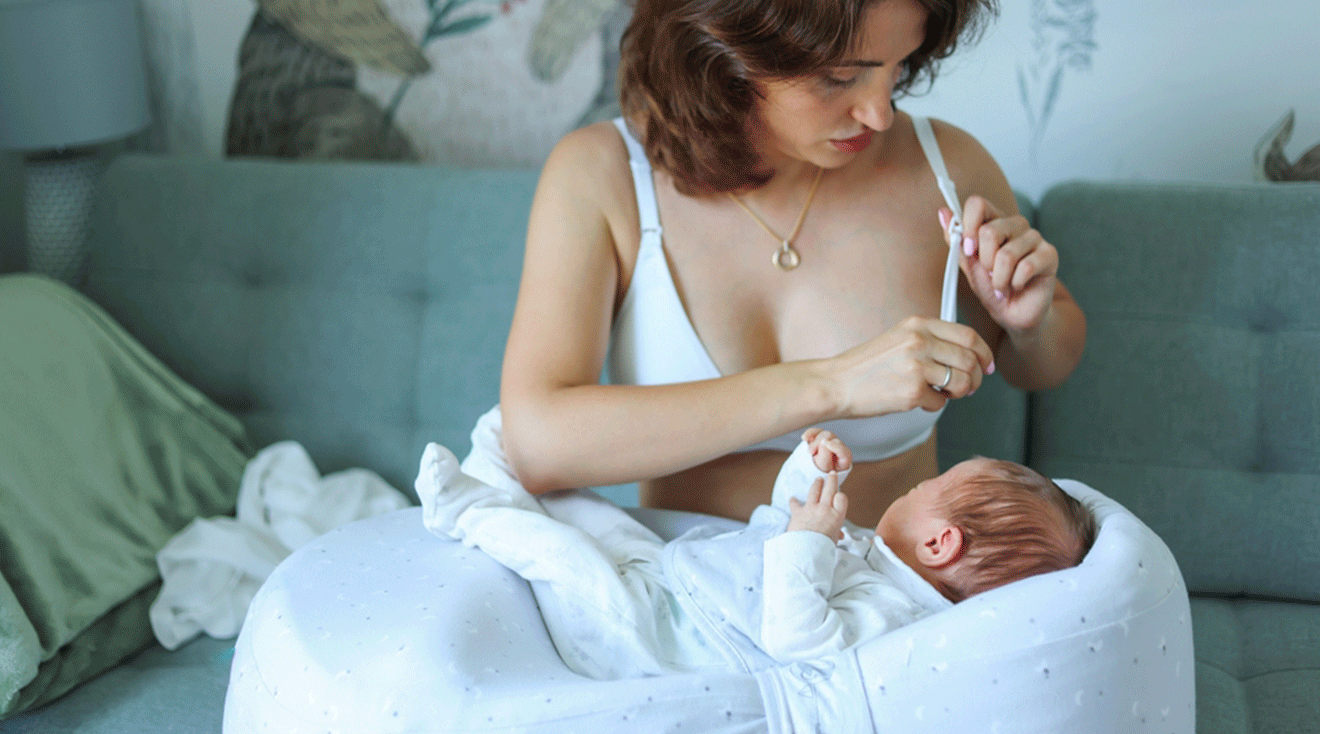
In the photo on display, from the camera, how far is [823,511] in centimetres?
106

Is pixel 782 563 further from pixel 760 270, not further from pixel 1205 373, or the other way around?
pixel 1205 373

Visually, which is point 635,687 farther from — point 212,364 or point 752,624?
point 212,364

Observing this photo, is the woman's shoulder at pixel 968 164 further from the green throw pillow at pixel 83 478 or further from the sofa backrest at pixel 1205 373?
the green throw pillow at pixel 83 478

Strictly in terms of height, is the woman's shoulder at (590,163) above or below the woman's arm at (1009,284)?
above

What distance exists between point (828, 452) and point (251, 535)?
3.37 ft

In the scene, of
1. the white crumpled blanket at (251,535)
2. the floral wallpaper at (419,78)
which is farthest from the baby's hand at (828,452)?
the floral wallpaper at (419,78)

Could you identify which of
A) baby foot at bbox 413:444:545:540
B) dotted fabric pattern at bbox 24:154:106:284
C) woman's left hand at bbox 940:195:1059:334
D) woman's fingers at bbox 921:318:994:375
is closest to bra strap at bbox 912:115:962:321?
woman's left hand at bbox 940:195:1059:334

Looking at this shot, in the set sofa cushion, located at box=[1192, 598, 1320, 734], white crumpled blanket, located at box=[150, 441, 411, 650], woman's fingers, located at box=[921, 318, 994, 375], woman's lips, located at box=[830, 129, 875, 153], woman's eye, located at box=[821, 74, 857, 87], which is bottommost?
sofa cushion, located at box=[1192, 598, 1320, 734]

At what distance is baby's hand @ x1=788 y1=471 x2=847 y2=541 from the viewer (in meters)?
1.06

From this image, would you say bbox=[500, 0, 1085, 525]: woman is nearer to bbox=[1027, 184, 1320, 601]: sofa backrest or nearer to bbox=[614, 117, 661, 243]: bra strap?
bbox=[614, 117, 661, 243]: bra strap

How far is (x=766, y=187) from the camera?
1.39m

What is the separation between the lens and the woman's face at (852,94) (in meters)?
1.13

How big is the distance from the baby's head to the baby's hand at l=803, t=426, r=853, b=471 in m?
0.12

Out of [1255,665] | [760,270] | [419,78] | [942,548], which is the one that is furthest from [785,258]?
[419,78]
